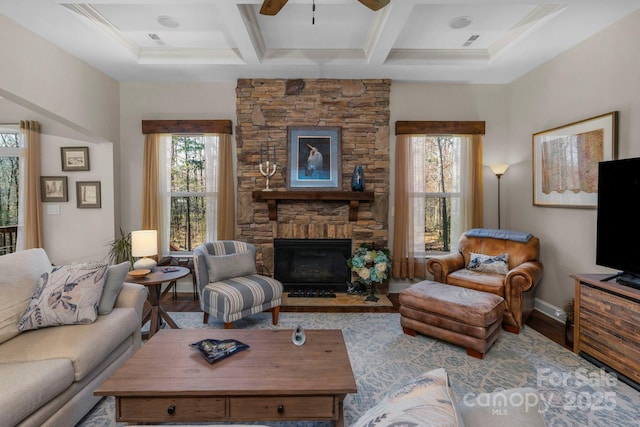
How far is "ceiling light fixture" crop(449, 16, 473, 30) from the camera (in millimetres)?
3051

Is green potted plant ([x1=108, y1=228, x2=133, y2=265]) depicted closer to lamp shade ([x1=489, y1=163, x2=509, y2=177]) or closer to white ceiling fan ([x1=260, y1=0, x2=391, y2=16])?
white ceiling fan ([x1=260, y1=0, x2=391, y2=16])

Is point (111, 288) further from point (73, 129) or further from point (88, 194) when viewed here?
point (88, 194)

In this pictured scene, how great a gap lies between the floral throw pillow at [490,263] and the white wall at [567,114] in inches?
23.2

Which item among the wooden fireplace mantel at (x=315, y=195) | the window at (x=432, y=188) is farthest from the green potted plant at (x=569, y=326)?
the wooden fireplace mantel at (x=315, y=195)

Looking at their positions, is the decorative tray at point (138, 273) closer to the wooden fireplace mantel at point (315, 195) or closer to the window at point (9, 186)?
the wooden fireplace mantel at point (315, 195)

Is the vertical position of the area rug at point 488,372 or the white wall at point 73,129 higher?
the white wall at point 73,129

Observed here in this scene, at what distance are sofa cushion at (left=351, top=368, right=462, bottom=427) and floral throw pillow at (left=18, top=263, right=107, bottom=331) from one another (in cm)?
212

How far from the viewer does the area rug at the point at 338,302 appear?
3941 millimetres

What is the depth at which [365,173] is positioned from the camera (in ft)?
14.5

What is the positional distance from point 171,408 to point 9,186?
4725 millimetres

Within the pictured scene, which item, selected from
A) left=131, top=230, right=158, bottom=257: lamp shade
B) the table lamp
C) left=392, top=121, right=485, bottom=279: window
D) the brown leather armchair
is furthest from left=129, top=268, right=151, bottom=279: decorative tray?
left=392, top=121, right=485, bottom=279: window

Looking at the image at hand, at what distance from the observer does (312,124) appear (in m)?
4.38

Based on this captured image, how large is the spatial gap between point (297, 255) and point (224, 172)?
1546 millimetres

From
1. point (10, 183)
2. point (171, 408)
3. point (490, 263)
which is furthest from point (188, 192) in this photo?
point (490, 263)
